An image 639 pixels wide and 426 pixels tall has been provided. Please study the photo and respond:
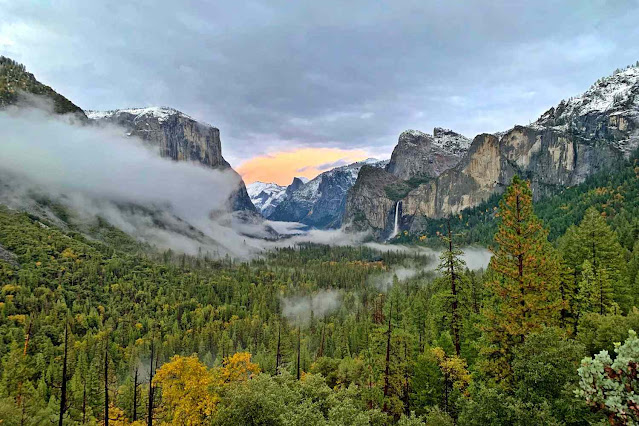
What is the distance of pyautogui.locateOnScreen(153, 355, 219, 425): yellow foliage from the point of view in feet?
105

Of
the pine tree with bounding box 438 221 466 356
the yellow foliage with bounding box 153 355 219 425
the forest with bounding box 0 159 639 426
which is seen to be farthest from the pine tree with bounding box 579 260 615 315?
the yellow foliage with bounding box 153 355 219 425

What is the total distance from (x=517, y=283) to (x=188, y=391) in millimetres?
29933

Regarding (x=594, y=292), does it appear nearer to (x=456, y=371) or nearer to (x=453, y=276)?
(x=453, y=276)

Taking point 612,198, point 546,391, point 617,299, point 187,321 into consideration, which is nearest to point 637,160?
point 612,198

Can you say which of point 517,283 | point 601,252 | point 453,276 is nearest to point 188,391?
point 453,276

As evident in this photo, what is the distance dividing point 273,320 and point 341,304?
38631mm

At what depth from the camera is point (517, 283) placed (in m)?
26.9

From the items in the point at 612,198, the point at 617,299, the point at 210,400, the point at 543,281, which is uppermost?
the point at 612,198

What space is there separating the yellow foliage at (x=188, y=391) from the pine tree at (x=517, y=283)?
2414 centimetres

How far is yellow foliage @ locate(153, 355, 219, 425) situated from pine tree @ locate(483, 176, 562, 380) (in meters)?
24.1

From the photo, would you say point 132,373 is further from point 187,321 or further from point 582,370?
point 582,370

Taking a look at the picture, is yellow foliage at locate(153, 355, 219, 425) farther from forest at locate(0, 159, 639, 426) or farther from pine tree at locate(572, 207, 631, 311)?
pine tree at locate(572, 207, 631, 311)

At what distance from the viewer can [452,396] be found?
32.7 m

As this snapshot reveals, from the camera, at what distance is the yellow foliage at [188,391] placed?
105 ft
